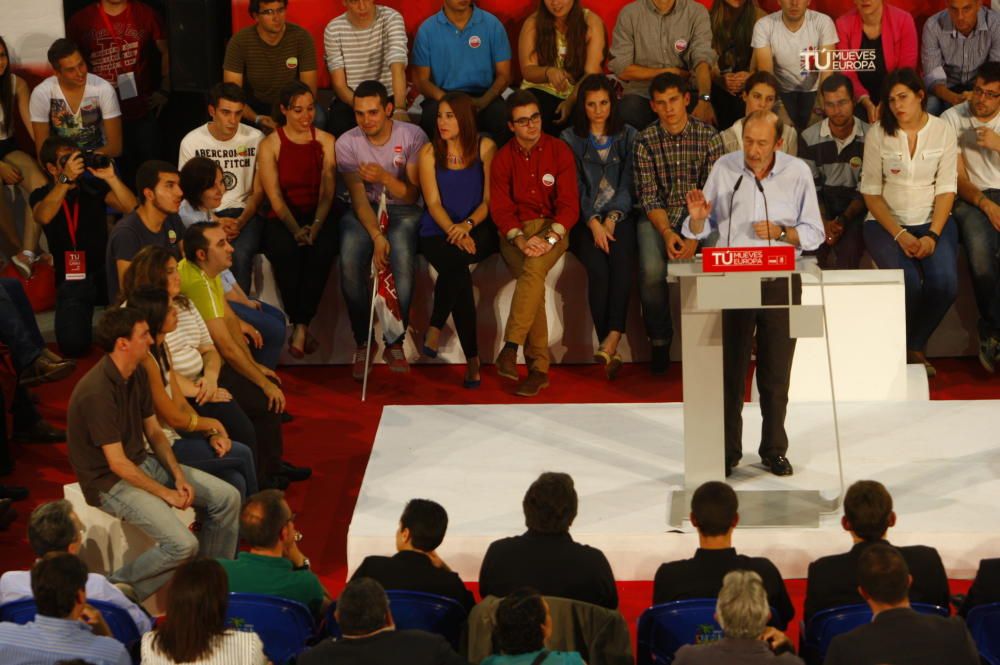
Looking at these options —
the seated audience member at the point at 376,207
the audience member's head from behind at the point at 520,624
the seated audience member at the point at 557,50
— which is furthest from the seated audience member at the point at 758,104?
the audience member's head from behind at the point at 520,624

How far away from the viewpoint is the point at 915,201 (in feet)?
24.8

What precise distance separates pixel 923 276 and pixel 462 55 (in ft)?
9.31

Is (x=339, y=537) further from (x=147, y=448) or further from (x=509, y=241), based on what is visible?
(x=509, y=241)

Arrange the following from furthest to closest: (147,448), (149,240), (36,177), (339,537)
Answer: (36,177) → (149,240) → (339,537) → (147,448)

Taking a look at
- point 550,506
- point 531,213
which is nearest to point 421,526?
point 550,506

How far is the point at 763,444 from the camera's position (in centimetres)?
579

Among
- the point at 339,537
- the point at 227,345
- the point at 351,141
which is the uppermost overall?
the point at 351,141

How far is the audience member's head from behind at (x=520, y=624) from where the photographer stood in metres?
3.45

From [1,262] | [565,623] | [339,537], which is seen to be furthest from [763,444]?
[1,262]

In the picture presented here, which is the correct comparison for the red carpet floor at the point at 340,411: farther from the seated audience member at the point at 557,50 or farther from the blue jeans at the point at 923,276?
the seated audience member at the point at 557,50

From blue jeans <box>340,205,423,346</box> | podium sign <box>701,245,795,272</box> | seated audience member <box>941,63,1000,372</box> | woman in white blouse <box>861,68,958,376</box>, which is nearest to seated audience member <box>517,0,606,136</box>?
blue jeans <box>340,205,423,346</box>

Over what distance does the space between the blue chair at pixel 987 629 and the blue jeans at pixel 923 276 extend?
12.7ft

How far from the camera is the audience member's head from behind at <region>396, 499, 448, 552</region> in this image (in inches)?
164

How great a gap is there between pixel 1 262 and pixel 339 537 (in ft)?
10.5
